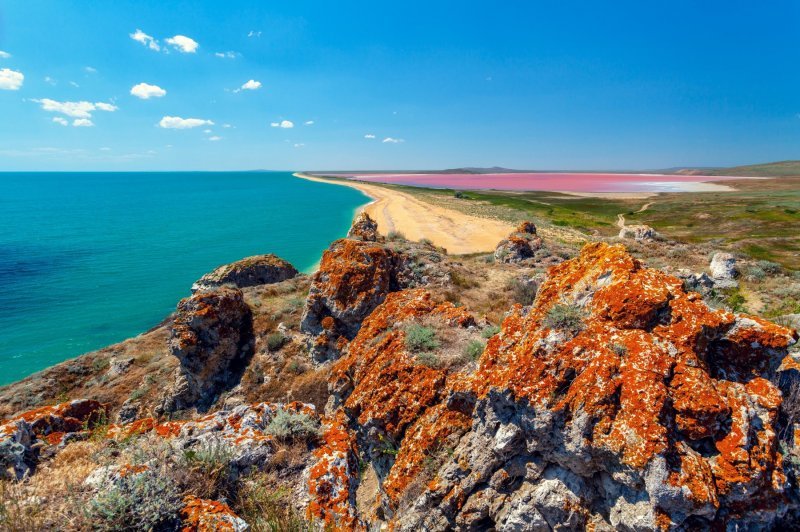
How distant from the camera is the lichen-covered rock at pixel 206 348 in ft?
38.7

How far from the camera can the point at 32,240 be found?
55406 millimetres

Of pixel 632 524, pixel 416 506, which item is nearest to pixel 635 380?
pixel 632 524

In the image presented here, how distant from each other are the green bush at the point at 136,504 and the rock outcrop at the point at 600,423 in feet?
7.05

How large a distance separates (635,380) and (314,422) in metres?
5.03

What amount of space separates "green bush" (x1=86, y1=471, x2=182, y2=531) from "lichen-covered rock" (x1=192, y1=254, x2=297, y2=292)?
18.2 m

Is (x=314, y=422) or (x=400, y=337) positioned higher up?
(x=400, y=337)

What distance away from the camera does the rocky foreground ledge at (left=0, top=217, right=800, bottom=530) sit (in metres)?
3.76

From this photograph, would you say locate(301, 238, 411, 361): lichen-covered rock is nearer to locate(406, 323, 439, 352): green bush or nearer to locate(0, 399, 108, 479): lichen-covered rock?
locate(406, 323, 439, 352): green bush

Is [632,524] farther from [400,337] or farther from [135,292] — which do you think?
[135,292]

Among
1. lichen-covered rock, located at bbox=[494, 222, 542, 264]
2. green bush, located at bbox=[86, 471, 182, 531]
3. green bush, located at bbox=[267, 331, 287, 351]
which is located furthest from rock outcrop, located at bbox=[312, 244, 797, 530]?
lichen-covered rock, located at bbox=[494, 222, 542, 264]

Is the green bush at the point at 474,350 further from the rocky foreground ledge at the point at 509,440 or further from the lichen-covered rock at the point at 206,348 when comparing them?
the lichen-covered rock at the point at 206,348

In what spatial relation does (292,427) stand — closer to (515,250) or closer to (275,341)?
(275,341)

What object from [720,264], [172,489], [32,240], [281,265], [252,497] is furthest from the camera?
[32,240]

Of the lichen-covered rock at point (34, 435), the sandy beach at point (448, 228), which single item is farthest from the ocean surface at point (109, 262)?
the lichen-covered rock at point (34, 435)
